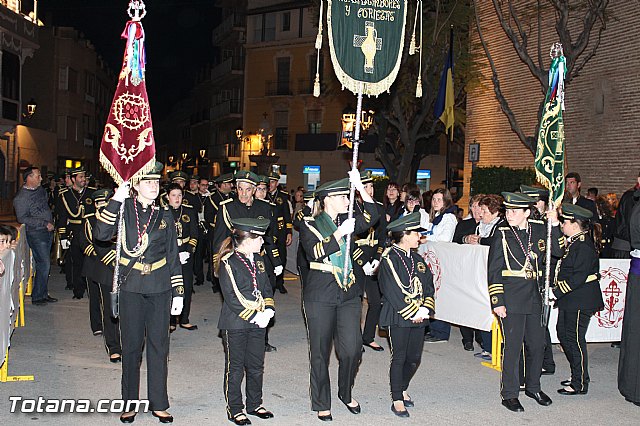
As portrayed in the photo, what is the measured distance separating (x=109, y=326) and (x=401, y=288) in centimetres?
381

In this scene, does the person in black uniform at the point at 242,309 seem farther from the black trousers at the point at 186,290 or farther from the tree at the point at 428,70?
the tree at the point at 428,70

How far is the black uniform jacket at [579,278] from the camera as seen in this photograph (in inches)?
335

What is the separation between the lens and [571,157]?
21.6 metres

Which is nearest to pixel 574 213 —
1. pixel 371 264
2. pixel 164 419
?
pixel 371 264

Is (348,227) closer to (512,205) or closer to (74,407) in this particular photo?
(512,205)

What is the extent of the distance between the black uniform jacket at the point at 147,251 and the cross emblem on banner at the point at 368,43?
2.61 m

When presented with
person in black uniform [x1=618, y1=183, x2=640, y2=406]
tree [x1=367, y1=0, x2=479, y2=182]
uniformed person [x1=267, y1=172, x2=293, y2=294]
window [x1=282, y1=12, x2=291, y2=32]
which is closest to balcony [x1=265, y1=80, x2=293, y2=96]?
window [x1=282, y1=12, x2=291, y2=32]

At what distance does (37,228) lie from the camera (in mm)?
12977

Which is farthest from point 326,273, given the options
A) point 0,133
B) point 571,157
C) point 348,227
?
point 0,133

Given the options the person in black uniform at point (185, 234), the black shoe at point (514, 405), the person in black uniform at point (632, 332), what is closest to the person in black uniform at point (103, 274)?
the person in black uniform at point (185, 234)

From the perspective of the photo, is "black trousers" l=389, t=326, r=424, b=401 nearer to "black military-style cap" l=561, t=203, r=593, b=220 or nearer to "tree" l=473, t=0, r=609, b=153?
"black military-style cap" l=561, t=203, r=593, b=220

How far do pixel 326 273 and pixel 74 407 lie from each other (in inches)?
102

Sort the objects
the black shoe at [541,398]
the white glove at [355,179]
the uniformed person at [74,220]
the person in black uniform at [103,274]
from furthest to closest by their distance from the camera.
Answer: the uniformed person at [74,220]
the person in black uniform at [103,274]
the black shoe at [541,398]
the white glove at [355,179]

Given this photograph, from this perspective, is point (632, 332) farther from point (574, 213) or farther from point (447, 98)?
point (447, 98)
